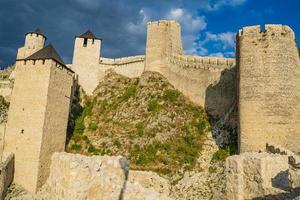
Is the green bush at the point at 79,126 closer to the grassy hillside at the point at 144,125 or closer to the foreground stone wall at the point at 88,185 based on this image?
the grassy hillside at the point at 144,125

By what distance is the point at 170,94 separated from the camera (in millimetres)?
23438

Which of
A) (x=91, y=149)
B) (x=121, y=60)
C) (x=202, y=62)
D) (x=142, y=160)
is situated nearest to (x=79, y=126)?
(x=91, y=149)

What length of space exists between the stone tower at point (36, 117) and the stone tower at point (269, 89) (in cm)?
1048

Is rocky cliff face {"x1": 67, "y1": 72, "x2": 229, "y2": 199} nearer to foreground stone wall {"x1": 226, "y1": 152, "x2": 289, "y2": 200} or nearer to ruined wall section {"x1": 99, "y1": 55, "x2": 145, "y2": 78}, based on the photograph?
ruined wall section {"x1": 99, "y1": 55, "x2": 145, "y2": 78}

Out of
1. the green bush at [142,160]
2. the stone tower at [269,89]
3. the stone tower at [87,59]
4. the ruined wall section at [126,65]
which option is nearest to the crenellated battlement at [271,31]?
the stone tower at [269,89]

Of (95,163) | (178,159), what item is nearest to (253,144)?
(178,159)

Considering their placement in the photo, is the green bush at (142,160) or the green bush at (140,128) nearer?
the green bush at (142,160)

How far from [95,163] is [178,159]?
12346mm

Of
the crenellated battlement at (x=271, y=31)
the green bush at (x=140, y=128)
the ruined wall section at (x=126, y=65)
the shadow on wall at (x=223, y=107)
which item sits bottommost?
the green bush at (x=140, y=128)

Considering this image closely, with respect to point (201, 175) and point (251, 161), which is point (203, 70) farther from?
point (251, 161)

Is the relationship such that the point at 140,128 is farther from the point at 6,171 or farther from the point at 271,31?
the point at 271,31

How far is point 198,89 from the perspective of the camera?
75.3 feet

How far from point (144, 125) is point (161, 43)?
7882 millimetres

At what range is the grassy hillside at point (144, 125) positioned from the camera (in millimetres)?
18375
